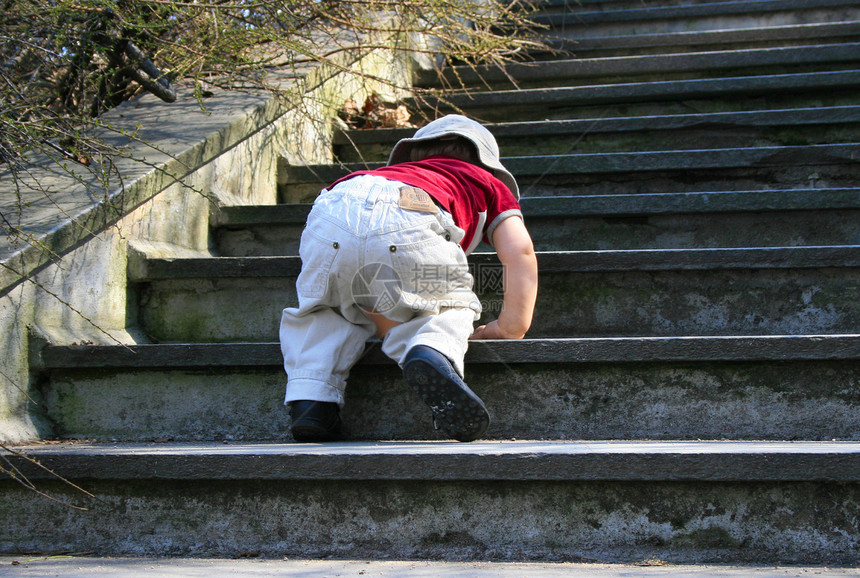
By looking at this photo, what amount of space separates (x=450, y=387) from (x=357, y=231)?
44cm

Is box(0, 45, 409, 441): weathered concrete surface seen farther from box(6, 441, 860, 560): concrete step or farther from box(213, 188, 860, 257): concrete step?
box(6, 441, 860, 560): concrete step

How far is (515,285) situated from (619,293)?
414mm

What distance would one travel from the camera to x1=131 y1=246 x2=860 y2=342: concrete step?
79.8 inches

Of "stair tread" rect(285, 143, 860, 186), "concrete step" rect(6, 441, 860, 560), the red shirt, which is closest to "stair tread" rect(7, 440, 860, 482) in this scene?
"concrete step" rect(6, 441, 860, 560)

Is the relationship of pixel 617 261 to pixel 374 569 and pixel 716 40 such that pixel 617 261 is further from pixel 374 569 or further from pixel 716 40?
pixel 716 40

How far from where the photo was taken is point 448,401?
156 centimetres

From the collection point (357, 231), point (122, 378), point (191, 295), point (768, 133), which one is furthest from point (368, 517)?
point (768, 133)

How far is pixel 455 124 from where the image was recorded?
6.93 ft

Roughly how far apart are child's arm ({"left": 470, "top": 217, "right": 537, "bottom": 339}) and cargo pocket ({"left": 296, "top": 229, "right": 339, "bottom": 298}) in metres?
0.41

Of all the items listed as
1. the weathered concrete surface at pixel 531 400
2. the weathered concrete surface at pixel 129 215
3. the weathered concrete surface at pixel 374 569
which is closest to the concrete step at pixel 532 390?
the weathered concrete surface at pixel 531 400

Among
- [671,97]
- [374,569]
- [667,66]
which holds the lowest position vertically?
[374,569]

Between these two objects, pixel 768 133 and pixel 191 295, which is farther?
pixel 768 133

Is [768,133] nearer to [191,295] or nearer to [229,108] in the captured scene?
[229,108]

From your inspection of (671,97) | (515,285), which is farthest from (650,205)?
(671,97)
